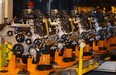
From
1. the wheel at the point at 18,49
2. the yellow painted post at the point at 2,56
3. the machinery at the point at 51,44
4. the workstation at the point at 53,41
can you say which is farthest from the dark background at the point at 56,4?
the wheel at the point at 18,49

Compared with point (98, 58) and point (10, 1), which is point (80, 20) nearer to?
point (98, 58)

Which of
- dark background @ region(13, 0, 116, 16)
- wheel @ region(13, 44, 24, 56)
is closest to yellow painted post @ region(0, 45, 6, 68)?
wheel @ region(13, 44, 24, 56)

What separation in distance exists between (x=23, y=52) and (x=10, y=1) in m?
2.87

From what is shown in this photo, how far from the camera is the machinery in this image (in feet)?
17.8

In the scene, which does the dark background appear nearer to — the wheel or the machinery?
the machinery

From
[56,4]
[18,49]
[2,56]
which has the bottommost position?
[2,56]

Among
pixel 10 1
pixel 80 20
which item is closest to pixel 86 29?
pixel 80 20

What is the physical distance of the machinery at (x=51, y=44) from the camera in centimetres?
543

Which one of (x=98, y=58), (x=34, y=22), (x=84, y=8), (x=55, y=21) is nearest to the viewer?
(x=34, y=22)

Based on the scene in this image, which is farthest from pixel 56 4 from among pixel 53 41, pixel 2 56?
pixel 2 56

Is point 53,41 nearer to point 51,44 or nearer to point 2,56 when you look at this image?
point 51,44

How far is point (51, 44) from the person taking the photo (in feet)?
19.8

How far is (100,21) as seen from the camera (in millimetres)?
8688

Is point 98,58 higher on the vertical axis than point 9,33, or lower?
lower
